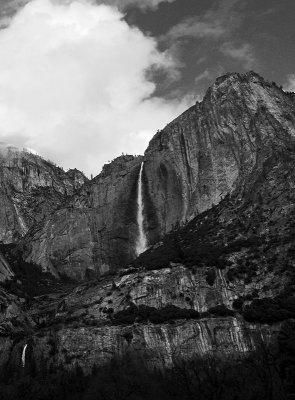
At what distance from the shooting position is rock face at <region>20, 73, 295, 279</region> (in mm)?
140000

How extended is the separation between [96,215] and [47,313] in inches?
1890

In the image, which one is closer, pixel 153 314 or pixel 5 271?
pixel 153 314

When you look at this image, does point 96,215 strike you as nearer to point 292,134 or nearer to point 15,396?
point 292,134

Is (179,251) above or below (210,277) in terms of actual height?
above

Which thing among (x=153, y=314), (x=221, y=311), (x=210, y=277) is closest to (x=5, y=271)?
(x=153, y=314)

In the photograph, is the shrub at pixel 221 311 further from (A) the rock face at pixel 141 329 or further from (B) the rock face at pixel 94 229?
(B) the rock face at pixel 94 229

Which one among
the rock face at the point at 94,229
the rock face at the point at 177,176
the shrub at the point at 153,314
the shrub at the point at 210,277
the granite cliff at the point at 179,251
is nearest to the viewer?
the granite cliff at the point at 179,251

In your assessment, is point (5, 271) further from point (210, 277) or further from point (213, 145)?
point (213, 145)

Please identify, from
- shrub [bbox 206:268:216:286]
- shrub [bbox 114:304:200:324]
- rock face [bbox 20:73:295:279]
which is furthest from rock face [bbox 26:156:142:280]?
shrub [bbox 114:304:200:324]

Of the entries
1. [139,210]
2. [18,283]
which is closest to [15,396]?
[18,283]

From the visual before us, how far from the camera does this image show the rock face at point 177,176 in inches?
5512

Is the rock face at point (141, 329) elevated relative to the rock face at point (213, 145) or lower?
lower

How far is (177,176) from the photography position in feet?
497

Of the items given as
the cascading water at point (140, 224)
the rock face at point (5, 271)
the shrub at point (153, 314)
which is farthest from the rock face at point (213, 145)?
the shrub at point (153, 314)
